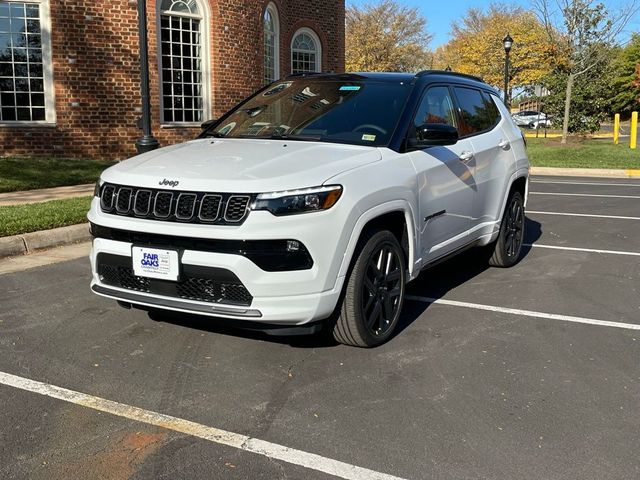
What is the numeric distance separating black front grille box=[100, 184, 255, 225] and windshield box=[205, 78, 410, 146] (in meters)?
1.21

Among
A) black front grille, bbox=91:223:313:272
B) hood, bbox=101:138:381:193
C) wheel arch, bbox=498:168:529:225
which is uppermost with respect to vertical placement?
hood, bbox=101:138:381:193

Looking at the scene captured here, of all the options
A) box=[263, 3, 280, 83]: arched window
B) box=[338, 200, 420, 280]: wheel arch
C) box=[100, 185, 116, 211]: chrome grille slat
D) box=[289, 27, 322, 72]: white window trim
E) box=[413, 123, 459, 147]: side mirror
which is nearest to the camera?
box=[338, 200, 420, 280]: wheel arch

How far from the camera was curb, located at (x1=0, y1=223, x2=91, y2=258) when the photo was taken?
23.1 ft

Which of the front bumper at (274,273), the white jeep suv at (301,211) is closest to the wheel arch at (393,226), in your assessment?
the white jeep suv at (301,211)

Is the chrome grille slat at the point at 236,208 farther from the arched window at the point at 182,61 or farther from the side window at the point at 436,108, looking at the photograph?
the arched window at the point at 182,61

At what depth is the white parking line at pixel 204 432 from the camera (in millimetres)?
2895

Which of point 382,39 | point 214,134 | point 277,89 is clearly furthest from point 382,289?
point 382,39

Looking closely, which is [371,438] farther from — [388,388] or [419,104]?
[419,104]

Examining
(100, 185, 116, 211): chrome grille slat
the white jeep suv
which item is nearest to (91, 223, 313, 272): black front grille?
the white jeep suv

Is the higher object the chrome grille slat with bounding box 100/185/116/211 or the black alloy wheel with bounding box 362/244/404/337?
the chrome grille slat with bounding box 100/185/116/211

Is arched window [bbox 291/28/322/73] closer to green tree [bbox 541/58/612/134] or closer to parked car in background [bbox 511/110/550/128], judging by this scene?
green tree [bbox 541/58/612/134]

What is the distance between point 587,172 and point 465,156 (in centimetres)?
1390

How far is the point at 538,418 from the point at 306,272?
1.46 metres

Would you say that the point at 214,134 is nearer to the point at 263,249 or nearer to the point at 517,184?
the point at 263,249
